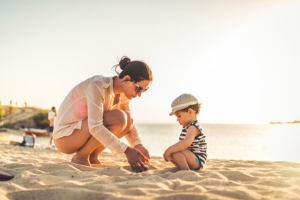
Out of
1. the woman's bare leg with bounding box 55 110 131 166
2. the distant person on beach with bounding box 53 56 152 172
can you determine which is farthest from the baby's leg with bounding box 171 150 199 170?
the woman's bare leg with bounding box 55 110 131 166

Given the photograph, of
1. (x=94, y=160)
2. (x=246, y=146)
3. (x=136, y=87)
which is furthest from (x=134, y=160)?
(x=246, y=146)

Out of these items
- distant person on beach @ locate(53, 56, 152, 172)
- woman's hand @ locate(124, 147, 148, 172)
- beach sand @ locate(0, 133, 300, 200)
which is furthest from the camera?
distant person on beach @ locate(53, 56, 152, 172)

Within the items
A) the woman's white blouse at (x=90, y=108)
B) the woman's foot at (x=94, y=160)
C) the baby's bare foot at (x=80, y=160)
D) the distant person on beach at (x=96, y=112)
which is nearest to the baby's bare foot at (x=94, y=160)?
the woman's foot at (x=94, y=160)

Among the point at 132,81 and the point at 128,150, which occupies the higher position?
the point at 132,81

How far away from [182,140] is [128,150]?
60cm

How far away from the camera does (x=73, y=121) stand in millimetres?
3635

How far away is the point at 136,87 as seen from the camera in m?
3.45

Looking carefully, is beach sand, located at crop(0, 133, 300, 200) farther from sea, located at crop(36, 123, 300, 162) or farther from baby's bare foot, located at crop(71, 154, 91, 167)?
sea, located at crop(36, 123, 300, 162)

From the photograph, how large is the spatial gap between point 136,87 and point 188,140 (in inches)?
31.8

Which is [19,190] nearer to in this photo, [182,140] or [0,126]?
[182,140]

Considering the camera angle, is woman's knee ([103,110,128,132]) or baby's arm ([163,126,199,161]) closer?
baby's arm ([163,126,199,161])

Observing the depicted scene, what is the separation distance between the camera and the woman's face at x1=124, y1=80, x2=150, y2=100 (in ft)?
11.2

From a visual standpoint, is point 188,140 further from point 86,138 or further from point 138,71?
point 86,138

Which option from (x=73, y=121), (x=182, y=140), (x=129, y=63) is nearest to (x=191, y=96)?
(x=182, y=140)
